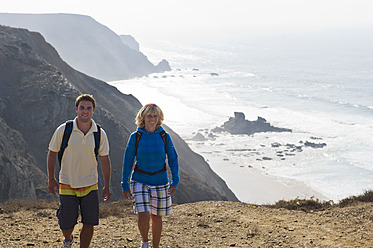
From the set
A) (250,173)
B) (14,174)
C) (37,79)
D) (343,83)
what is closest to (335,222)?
(14,174)

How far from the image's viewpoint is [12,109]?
25.9 meters

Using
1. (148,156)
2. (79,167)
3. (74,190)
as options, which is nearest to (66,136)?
(79,167)

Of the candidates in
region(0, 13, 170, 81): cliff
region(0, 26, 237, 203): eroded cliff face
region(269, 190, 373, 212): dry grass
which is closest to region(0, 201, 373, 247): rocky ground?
region(269, 190, 373, 212): dry grass

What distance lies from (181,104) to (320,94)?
1552 inches

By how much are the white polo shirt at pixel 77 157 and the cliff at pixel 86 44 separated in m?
151

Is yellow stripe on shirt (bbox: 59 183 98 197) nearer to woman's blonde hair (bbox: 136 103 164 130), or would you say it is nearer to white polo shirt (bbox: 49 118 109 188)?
white polo shirt (bbox: 49 118 109 188)

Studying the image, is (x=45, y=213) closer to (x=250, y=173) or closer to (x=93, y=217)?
(x=93, y=217)

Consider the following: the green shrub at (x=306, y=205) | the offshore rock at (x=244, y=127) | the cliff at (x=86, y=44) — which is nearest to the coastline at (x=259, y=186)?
the offshore rock at (x=244, y=127)

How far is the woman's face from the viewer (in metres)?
5.21

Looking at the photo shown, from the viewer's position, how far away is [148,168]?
5.21 m

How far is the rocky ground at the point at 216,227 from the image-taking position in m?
7.38

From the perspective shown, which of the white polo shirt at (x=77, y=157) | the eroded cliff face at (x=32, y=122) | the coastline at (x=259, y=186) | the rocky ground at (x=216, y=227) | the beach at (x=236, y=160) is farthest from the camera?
the beach at (x=236, y=160)

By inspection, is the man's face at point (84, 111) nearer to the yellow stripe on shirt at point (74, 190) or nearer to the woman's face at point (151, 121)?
the woman's face at point (151, 121)

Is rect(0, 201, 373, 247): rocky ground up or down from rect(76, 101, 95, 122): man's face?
down
